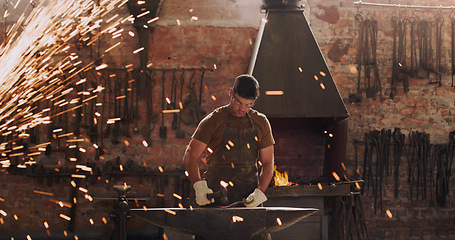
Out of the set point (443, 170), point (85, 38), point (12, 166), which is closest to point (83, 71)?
point (85, 38)

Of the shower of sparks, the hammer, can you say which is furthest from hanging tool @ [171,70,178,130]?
the hammer

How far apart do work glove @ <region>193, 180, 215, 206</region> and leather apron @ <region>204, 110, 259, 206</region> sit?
0.24 m

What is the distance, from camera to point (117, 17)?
17.3ft

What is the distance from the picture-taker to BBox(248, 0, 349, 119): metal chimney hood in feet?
15.0

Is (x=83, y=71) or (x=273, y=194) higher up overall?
(x=83, y=71)

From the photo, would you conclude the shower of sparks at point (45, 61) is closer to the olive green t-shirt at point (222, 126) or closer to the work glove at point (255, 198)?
the olive green t-shirt at point (222, 126)

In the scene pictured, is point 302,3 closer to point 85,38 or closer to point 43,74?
point 85,38

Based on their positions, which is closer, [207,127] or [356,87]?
[207,127]

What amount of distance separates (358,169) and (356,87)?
83 centimetres

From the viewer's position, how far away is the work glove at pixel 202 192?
2.96 meters

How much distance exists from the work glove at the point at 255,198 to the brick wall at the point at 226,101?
7.37 ft

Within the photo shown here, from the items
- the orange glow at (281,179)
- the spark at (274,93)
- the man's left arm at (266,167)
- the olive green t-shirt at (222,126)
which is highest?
the spark at (274,93)

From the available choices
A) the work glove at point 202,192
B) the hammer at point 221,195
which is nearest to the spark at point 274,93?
the work glove at point 202,192

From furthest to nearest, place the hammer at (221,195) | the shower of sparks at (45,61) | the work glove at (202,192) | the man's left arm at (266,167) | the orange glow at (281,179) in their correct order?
1. the shower of sparks at (45,61)
2. the orange glow at (281,179)
3. the man's left arm at (266,167)
4. the work glove at (202,192)
5. the hammer at (221,195)
